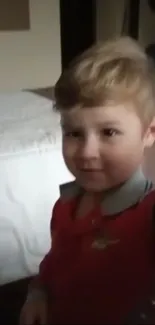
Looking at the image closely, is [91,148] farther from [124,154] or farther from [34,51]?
[34,51]

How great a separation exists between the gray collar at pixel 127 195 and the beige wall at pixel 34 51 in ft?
5.38

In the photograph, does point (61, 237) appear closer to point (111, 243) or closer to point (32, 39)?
point (111, 243)

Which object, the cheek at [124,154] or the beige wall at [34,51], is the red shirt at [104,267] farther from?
the beige wall at [34,51]

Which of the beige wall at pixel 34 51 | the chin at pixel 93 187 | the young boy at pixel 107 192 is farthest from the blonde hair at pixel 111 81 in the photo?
the beige wall at pixel 34 51

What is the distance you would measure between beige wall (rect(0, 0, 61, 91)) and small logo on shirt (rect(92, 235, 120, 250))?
169cm

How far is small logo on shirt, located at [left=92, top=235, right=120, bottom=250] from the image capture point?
750 mm

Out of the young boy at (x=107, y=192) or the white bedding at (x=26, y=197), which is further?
the white bedding at (x=26, y=197)

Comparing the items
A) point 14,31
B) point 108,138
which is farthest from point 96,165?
point 14,31

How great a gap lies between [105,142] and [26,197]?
46 cm

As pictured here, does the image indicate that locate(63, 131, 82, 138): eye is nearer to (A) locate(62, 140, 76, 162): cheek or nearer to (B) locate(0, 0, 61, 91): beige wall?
(A) locate(62, 140, 76, 162): cheek

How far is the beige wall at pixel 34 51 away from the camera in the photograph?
236 cm

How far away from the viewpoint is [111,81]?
29.3 inches

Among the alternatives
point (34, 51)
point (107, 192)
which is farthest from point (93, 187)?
point (34, 51)

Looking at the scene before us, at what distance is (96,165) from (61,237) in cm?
11
